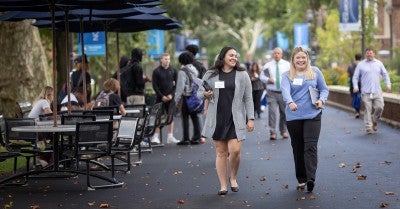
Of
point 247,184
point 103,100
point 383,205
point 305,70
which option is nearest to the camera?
point 383,205

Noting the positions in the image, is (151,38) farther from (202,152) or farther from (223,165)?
(223,165)

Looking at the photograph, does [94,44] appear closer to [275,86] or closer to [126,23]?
[126,23]

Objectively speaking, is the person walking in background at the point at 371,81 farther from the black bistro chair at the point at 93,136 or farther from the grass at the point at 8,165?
the black bistro chair at the point at 93,136

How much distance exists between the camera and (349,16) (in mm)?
41969

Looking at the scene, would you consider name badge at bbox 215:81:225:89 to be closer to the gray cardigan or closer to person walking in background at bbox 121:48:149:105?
the gray cardigan

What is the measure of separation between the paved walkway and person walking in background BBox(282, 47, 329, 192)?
45cm

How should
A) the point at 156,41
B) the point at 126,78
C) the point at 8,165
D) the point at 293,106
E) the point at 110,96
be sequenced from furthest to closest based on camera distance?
the point at 156,41 → the point at 126,78 → the point at 110,96 → the point at 8,165 → the point at 293,106

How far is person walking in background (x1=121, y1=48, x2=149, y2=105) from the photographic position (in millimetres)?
22219

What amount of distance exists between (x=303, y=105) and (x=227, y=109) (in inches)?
38.2

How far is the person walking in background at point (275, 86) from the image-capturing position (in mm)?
22375

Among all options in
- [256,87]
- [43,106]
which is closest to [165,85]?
[43,106]

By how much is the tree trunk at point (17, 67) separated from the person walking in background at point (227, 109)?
13.0m

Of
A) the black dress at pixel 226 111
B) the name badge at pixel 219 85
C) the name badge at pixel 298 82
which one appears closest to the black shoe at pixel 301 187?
the black dress at pixel 226 111

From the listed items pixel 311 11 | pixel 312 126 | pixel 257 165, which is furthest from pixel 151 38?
pixel 312 126
